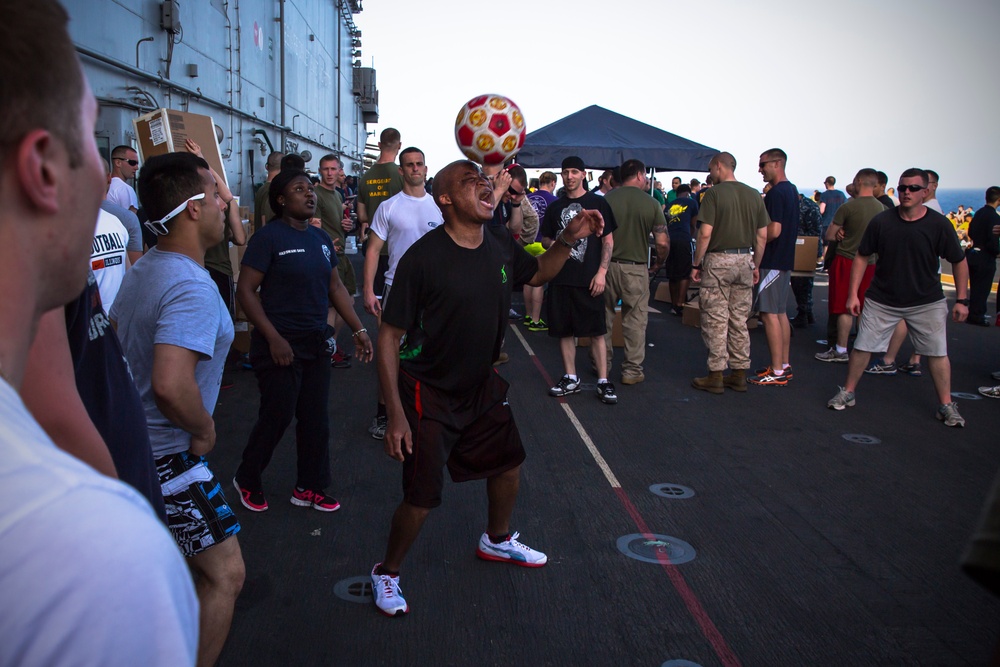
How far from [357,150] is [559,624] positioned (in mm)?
41645

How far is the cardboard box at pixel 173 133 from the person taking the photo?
637 cm

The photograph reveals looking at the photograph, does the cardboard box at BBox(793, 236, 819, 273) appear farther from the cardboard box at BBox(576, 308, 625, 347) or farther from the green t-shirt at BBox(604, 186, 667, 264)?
the green t-shirt at BBox(604, 186, 667, 264)

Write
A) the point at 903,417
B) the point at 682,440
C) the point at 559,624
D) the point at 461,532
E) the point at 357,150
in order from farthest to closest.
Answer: the point at 357,150
the point at 903,417
the point at 682,440
the point at 461,532
the point at 559,624

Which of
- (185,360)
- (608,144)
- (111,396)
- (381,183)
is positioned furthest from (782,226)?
(111,396)

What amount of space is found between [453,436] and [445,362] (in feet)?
1.17

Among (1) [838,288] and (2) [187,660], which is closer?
(2) [187,660]

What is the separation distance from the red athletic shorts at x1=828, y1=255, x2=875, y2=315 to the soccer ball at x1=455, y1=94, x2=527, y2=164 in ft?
19.4

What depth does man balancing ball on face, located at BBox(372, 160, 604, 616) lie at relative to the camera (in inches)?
134

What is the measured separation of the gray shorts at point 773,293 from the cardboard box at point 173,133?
5.63 metres

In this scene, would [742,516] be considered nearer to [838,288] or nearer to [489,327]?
[489,327]

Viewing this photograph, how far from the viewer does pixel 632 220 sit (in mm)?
7812

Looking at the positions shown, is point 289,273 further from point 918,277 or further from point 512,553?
point 918,277

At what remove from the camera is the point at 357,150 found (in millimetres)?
42406

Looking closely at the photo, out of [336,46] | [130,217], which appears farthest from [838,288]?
[336,46]
